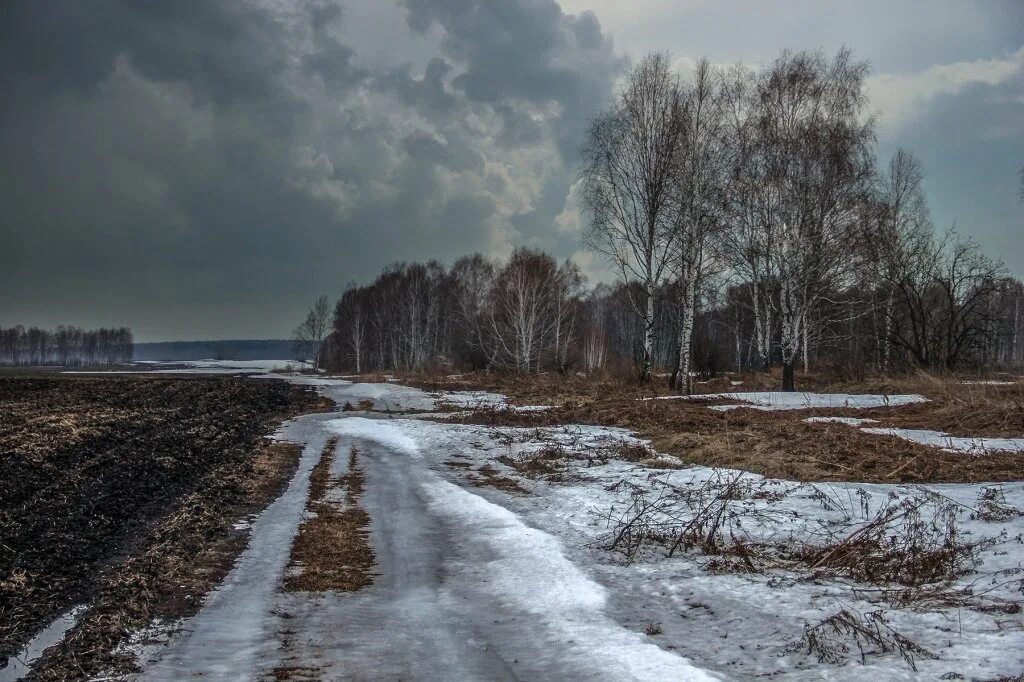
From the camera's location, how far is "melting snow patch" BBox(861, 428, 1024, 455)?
9.68 m

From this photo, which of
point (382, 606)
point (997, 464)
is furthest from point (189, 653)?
point (997, 464)

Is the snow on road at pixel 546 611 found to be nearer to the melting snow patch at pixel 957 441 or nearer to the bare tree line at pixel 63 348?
the melting snow patch at pixel 957 441

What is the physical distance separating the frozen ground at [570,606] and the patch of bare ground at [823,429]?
54.8 inches

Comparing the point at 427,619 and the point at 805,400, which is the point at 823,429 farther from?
the point at 427,619

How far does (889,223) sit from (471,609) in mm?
35033

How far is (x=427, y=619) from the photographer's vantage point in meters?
4.46

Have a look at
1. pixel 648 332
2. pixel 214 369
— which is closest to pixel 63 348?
pixel 214 369

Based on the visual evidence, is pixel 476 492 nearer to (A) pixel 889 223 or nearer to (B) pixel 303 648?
(B) pixel 303 648

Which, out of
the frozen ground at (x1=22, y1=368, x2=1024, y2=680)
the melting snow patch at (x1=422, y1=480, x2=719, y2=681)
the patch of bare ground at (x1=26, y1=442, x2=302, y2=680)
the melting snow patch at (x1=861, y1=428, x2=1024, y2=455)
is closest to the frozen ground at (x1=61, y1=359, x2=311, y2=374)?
the patch of bare ground at (x1=26, y1=442, x2=302, y2=680)

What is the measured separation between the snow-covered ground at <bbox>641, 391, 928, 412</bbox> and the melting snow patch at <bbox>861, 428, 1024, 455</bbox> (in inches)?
172

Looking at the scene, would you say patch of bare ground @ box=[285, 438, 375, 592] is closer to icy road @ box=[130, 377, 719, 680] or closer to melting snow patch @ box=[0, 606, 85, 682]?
icy road @ box=[130, 377, 719, 680]

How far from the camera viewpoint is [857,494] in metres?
7.21

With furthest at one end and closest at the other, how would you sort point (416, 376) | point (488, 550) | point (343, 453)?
1. point (416, 376)
2. point (343, 453)
3. point (488, 550)

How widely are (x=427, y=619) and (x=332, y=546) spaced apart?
6.93 ft
